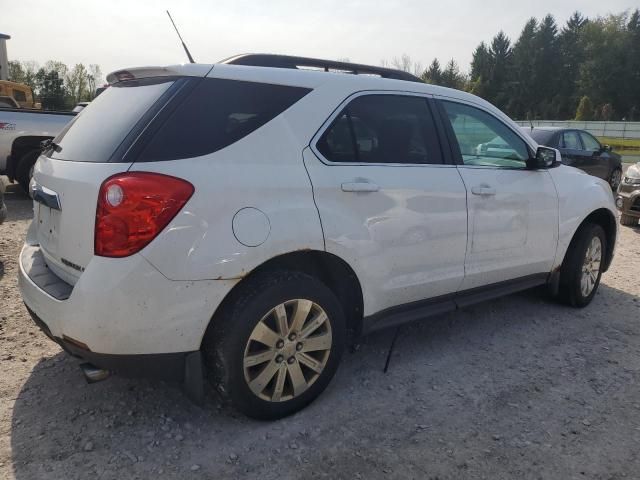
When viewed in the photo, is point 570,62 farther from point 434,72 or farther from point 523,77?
point 434,72

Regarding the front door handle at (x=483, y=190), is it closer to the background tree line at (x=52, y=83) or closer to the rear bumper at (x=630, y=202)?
the rear bumper at (x=630, y=202)

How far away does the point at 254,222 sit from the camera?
8.14 feet

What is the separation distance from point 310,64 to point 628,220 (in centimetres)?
735

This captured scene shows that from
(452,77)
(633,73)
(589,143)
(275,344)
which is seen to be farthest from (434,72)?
(275,344)

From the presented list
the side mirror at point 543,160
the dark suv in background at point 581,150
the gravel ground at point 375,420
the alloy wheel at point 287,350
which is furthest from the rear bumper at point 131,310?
the dark suv in background at point 581,150

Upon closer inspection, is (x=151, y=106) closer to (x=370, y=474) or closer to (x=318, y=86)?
(x=318, y=86)

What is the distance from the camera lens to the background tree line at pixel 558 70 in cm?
6675

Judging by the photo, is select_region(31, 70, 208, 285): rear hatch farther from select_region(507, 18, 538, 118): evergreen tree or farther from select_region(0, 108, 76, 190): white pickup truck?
select_region(507, 18, 538, 118): evergreen tree

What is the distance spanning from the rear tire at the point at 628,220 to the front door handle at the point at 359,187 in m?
7.14

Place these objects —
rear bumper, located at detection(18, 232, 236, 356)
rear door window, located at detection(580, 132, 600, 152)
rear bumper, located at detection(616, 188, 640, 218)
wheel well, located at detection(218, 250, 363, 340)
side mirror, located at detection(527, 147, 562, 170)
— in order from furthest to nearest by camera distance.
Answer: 1. rear door window, located at detection(580, 132, 600, 152)
2. rear bumper, located at detection(616, 188, 640, 218)
3. side mirror, located at detection(527, 147, 562, 170)
4. wheel well, located at detection(218, 250, 363, 340)
5. rear bumper, located at detection(18, 232, 236, 356)

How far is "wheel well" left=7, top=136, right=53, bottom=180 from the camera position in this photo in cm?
887

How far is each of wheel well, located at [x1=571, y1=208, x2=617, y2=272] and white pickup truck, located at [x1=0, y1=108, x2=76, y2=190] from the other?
318 inches

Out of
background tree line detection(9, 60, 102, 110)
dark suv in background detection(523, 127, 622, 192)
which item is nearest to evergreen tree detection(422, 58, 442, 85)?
background tree line detection(9, 60, 102, 110)

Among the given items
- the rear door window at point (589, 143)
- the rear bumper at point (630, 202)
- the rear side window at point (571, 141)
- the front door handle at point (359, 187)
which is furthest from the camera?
the rear door window at point (589, 143)
